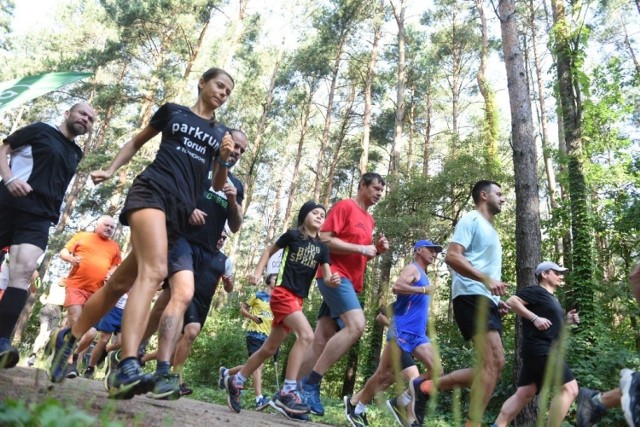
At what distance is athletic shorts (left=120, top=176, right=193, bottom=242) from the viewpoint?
10.1 ft

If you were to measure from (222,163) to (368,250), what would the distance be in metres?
1.99

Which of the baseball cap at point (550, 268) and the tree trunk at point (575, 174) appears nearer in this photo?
the baseball cap at point (550, 268)

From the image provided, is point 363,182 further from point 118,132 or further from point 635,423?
point 118,132

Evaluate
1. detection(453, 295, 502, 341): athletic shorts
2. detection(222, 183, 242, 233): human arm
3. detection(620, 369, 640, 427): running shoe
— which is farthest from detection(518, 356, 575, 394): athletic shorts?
detection(222, 183, 242, 233): human arm

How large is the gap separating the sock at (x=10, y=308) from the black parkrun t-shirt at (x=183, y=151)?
1.45 metres

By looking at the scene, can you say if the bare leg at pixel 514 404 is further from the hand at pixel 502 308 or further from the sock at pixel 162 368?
the sock at pixel 162 368

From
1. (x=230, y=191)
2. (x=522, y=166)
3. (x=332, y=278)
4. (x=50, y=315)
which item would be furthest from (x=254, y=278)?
(x=50, y=315)

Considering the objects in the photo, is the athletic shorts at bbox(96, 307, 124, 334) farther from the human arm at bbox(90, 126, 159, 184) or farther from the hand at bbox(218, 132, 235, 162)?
the hand at bbox(218, 132, 235, 162)

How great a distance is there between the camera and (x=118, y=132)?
21.5 m

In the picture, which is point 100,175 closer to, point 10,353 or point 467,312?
point 10,353

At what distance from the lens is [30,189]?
3867 mm

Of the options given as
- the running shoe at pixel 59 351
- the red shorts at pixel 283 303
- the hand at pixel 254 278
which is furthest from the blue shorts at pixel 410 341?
the running shoe at pixel 59 351

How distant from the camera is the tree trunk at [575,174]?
12.9 meters

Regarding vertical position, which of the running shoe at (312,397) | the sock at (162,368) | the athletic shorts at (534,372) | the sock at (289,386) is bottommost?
the running shoe at (312,397)
